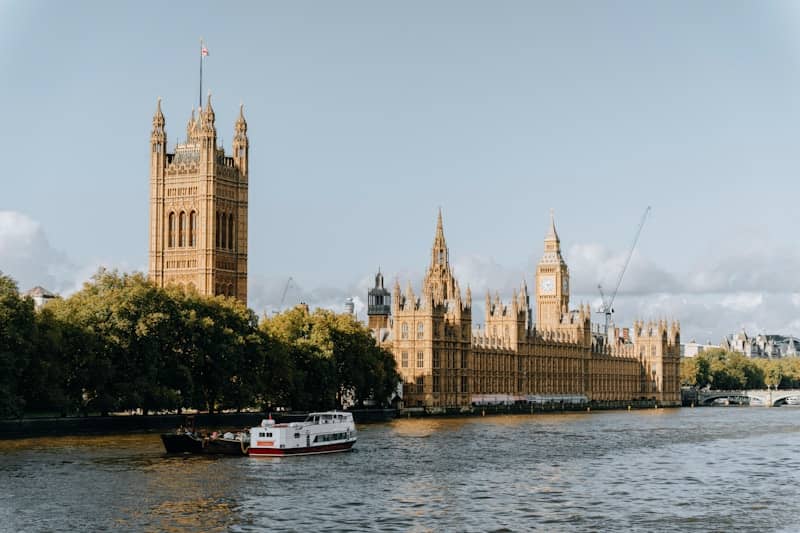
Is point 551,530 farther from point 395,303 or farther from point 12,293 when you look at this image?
point 395,303

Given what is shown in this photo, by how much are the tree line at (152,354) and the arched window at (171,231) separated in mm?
38582

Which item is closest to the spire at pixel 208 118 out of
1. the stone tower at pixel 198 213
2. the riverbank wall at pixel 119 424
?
the stone tower at pixel 198 213

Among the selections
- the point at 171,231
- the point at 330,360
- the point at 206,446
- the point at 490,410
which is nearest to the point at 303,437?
the point at 206,446

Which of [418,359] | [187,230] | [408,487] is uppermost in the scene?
[187,230]

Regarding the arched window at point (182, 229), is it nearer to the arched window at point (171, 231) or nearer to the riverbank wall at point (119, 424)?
the arched window at point (171, 231)

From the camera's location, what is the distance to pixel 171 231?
168 meters

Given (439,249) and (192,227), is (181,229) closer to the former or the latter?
(192,227)

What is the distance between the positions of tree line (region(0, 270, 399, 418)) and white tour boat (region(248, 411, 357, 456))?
16.8m

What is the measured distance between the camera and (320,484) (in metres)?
70.0

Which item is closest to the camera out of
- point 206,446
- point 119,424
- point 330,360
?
point 206,446

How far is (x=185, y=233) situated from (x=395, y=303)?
26264 millimetres

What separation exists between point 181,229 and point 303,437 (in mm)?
83940

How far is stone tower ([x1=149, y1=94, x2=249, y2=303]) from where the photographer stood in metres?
166

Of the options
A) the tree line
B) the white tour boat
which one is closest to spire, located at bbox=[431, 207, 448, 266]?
the tree line
